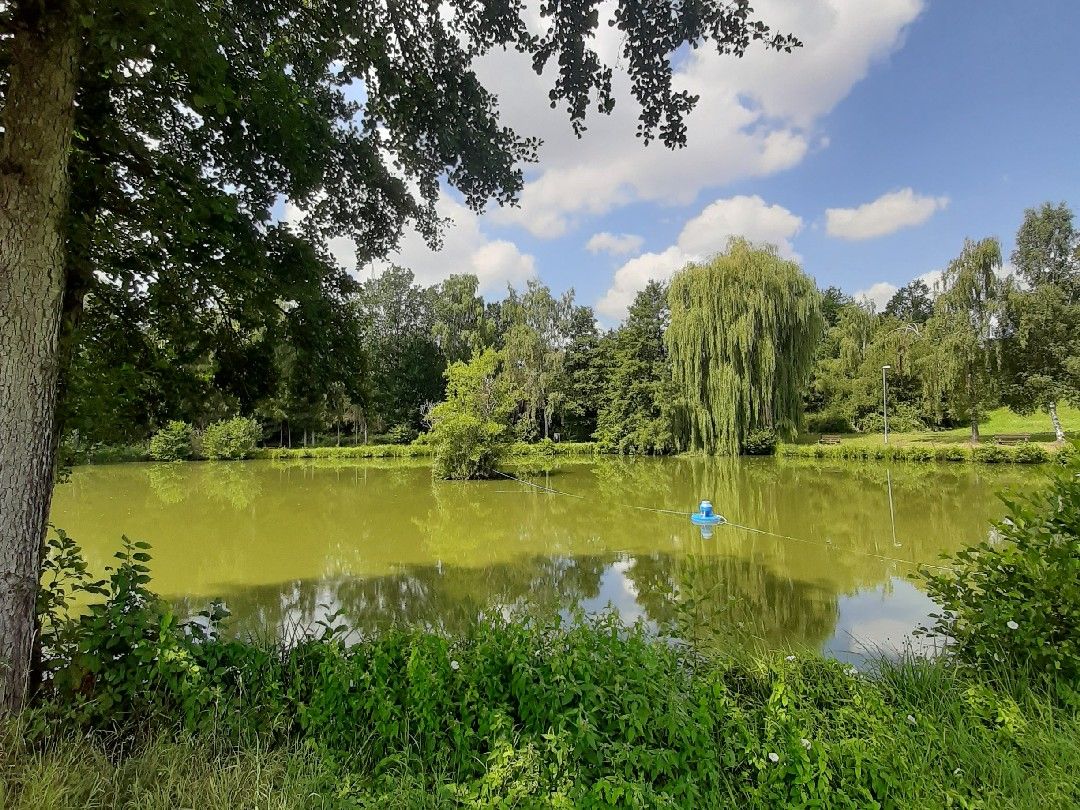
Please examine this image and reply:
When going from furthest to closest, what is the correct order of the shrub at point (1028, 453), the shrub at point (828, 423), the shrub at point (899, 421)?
1. the shrub at point (828, 423)
2. the shrub at point (899, 421)
3. the shrub at point (1028, 453)

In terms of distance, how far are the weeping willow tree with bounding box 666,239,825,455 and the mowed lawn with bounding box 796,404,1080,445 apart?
10.0ft

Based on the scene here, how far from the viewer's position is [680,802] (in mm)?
1747

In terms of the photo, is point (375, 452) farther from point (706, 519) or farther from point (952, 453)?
point (952, 453)

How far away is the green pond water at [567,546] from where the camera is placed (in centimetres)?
551

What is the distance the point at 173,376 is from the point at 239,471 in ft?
74.3

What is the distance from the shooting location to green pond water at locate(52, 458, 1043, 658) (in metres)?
5.51

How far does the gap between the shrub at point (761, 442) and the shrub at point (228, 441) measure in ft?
79.2

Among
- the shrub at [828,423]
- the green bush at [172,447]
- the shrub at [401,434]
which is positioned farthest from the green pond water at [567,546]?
the shrub at [401,434]

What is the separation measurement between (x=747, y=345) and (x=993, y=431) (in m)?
14.1

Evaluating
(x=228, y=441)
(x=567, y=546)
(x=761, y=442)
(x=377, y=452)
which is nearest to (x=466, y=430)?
(x=567, y=546)

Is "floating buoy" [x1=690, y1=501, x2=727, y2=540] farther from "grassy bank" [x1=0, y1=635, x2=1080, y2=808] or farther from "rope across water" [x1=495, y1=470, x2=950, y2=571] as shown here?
"grassy bank" [x1=0, y1=635, x2=1080, y2=808]

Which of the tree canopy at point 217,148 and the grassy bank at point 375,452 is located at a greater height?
the tree canopy at point 217,148

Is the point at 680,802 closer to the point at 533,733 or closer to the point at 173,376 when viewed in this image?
the point at 533,733

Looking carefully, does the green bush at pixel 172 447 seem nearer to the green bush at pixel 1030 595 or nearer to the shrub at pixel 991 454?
the green bush at pixel 1030 595
